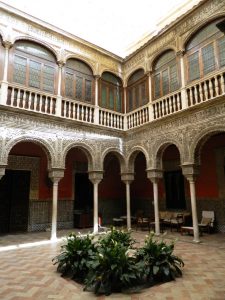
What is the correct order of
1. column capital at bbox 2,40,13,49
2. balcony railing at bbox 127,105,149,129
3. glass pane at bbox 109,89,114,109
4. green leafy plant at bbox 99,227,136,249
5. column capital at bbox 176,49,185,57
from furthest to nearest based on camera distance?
glass pane at bbox 109,89,114,109 < balcony railing at bbox 127,105,149,129 < column capital at bbox 176,49,185,57 < column capital at bbox 2,40,13,49 < green leafy plant at bbox 99,227,136,249

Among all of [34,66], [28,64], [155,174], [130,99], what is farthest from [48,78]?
[155,174]

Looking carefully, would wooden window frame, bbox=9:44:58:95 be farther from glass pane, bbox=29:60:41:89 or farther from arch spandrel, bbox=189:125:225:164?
arch spandrel, bbox=189:125:225:164

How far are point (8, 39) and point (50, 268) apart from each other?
7.49 m

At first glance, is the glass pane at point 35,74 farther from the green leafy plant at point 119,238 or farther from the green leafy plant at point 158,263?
the green leafy plant at point 158,263

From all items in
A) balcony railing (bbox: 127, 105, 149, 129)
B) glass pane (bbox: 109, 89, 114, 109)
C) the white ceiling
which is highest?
the white ceiling

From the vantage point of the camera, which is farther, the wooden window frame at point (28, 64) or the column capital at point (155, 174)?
the column capital at point (155, 174)

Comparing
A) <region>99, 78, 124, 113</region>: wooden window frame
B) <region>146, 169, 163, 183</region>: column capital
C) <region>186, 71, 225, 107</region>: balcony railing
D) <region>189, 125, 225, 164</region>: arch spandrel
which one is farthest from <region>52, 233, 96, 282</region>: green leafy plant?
<region>99, 78, 124, 113</region>: wooden window frame

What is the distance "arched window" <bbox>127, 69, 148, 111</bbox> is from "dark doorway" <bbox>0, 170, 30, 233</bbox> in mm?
5641

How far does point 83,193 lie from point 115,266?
770cm

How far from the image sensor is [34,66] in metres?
8.87

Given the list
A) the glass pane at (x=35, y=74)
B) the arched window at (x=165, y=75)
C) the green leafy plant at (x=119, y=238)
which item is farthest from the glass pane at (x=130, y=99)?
the green leafy plant at (x=119, y=238)

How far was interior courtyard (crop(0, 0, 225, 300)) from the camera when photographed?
25.1 feet

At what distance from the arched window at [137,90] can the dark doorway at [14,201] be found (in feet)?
18.5

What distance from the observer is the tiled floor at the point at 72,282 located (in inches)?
144
